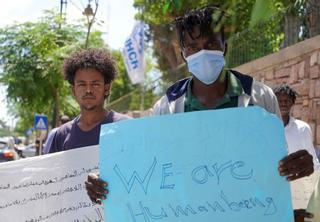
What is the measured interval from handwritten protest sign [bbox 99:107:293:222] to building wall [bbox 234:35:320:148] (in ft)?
16.6

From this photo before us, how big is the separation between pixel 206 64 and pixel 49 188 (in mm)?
1197

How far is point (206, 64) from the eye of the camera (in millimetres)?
2275

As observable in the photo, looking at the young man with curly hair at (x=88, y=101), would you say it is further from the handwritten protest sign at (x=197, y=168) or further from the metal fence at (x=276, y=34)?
the metal fence at (x=276, y=34)

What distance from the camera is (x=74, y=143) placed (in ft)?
9.76

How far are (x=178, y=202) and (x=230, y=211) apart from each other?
19 centimetres

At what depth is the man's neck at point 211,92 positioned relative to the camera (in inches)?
90.6

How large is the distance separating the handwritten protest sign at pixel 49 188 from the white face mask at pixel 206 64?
2.70 feet

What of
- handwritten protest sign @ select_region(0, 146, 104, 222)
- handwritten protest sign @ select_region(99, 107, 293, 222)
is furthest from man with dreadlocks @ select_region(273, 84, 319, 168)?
handwritten protest sign @ select_region(99, 107, 293, 222)

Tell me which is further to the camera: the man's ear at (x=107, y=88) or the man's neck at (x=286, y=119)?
the man's neck at (x=286, y=119)

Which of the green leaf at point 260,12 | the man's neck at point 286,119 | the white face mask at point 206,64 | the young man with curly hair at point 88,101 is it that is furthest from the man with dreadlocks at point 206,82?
the man's neck at point 286,119

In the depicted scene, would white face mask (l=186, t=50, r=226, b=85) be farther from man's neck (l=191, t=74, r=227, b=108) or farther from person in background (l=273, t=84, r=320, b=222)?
A: person in background (l=273, t=84, r=320, b=222)

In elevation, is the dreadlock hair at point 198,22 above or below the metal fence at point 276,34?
below

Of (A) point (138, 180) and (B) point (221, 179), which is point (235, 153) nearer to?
(B) point (221, 179)

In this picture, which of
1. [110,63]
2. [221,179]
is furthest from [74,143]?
[221,179]
